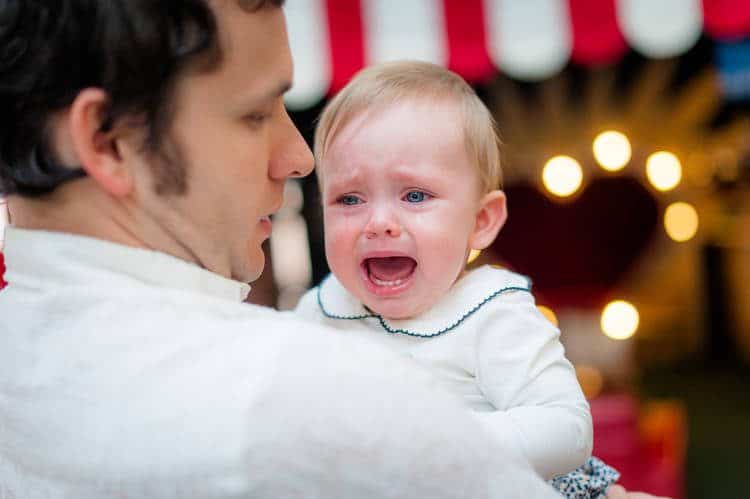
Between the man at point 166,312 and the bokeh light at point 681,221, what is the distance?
5.16 meters

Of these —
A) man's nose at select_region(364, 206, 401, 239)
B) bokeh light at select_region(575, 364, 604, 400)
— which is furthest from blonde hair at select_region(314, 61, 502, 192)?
bokeh light at select_region(575, 364, 604, 400)

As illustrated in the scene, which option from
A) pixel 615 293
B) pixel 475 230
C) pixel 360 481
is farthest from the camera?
pixel 615 293

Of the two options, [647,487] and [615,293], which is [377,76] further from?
[615,293]

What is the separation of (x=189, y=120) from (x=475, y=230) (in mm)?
603

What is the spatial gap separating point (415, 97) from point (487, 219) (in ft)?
0.73

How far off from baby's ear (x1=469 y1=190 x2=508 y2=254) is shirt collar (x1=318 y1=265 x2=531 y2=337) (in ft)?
0.14

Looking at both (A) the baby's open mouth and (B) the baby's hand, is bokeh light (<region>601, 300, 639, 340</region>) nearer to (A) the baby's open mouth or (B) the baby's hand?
(B) the baby's hand

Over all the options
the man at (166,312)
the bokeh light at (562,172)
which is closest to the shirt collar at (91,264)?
the man at (166,312)

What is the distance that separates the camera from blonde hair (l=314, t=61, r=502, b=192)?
4.09ft

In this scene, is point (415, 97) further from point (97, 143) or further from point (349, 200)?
point (97, 143)

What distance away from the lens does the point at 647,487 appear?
2729mm

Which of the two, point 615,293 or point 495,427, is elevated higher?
point 495,427

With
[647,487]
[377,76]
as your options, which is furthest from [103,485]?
[647,487]

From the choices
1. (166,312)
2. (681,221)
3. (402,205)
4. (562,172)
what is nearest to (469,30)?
(562,172)
